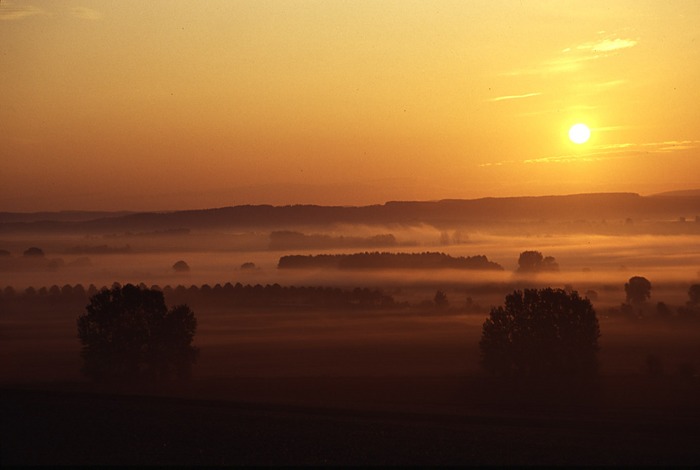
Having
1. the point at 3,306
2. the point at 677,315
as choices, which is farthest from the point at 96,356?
the point at 3,306

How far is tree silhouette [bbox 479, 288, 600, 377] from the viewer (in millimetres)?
79375

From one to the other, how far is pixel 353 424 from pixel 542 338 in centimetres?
3379

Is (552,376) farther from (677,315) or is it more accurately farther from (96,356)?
(677,315)

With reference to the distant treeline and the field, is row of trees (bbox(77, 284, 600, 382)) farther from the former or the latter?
the distant treeline

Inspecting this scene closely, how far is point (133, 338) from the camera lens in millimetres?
77875

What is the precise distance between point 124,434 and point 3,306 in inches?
5772

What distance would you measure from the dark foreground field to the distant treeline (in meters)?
106

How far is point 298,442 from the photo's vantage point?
44.1 metres

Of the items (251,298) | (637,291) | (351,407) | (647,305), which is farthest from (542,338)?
(251,298)

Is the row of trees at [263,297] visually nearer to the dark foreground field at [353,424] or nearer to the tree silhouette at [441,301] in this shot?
the tree silhouette at [441,301]

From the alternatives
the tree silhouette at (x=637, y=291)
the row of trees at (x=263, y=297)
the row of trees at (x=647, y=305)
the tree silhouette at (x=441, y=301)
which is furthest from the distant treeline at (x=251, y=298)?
the tree silhouette at (x=637, y=291)

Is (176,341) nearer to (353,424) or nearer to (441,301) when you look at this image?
(353,424)

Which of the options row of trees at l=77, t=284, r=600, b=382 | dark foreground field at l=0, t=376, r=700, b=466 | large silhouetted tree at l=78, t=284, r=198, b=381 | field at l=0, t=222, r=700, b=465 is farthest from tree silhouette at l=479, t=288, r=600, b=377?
large silhouetted tree at l=78, t=284, r=198, b=381

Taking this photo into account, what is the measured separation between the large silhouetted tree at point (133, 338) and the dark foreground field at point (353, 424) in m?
6.92
